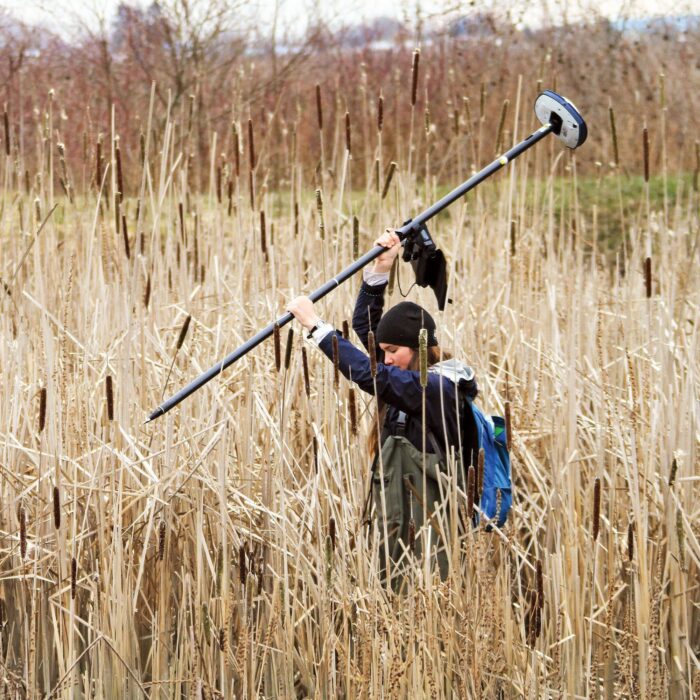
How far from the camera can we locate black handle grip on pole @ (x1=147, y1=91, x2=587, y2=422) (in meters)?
2.34

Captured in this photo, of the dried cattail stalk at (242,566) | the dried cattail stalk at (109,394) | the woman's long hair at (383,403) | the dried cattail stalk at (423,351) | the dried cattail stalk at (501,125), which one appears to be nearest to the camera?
the dried cattail stalk at (423,351)

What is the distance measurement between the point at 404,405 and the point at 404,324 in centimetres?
22

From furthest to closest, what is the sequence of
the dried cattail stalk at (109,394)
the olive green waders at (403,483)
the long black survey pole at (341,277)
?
the olive green waders at (403,483) < the long black survey pole at (341,277) < the dried cattail stalk at (109,394)

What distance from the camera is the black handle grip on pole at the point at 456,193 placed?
2.34m

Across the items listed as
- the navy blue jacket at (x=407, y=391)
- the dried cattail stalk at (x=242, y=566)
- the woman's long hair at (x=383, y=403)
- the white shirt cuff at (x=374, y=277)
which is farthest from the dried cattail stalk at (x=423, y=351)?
the white shirt cuff at (x=374, y=277)

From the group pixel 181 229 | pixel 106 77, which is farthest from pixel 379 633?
pixel 106 77

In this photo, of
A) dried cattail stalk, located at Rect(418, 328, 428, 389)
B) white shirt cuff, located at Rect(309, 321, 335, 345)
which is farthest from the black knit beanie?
dried cattail stalk, located at Rect(418, 328, 428, 389)

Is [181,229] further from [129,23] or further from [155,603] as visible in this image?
[129,23]

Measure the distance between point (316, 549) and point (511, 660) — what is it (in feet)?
1.62

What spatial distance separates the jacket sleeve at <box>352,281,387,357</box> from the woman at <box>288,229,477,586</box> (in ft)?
0.22

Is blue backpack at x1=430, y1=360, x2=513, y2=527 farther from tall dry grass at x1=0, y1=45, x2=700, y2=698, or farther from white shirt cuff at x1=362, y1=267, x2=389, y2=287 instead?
white shirt cuff at x1=362, y1=267, x2=389, y2=287

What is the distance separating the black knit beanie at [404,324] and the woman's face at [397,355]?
0.02 metres

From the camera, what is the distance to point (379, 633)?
2.29m

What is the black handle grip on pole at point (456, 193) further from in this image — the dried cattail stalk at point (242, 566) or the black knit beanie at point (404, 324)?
the dried cattail stalk at point (242, 566)
